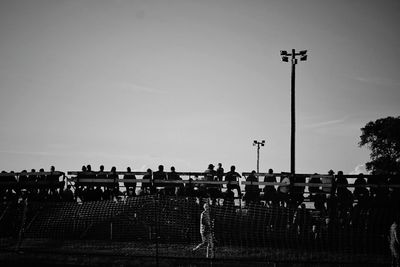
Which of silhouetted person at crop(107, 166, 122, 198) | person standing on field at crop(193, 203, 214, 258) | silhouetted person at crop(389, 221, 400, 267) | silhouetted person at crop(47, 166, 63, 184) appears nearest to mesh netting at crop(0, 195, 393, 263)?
person standing on field at crop(193, 203, 214, 258)

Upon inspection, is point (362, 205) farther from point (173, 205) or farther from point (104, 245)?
point (104, 245)

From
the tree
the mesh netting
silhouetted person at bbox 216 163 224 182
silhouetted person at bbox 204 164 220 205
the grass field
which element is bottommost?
the grass field

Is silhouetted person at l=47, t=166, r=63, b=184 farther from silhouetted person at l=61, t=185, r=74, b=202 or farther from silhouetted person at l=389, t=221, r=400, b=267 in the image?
silhouetted person at l=389, t=221, r=400, b=267

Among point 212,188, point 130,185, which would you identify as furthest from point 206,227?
point 130,185

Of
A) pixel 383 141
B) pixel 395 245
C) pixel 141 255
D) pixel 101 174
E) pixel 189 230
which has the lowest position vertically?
pixel 141 255

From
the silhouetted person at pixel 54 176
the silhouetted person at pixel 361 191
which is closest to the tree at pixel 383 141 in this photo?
the silhouetted person at pixel 361 191

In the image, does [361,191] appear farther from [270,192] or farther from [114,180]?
[114,180]

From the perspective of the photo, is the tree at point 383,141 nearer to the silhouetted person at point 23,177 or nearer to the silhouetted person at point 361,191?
the silhouetted person at point 361,191

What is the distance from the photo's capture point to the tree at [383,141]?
5564 cm

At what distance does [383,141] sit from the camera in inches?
2363

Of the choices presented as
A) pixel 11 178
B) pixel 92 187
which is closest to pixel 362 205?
pixel 92 187

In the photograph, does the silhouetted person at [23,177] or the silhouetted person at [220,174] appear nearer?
the silhouetted person at [220,174]

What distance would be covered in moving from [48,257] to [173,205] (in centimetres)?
487

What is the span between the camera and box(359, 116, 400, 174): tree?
2191 inches
